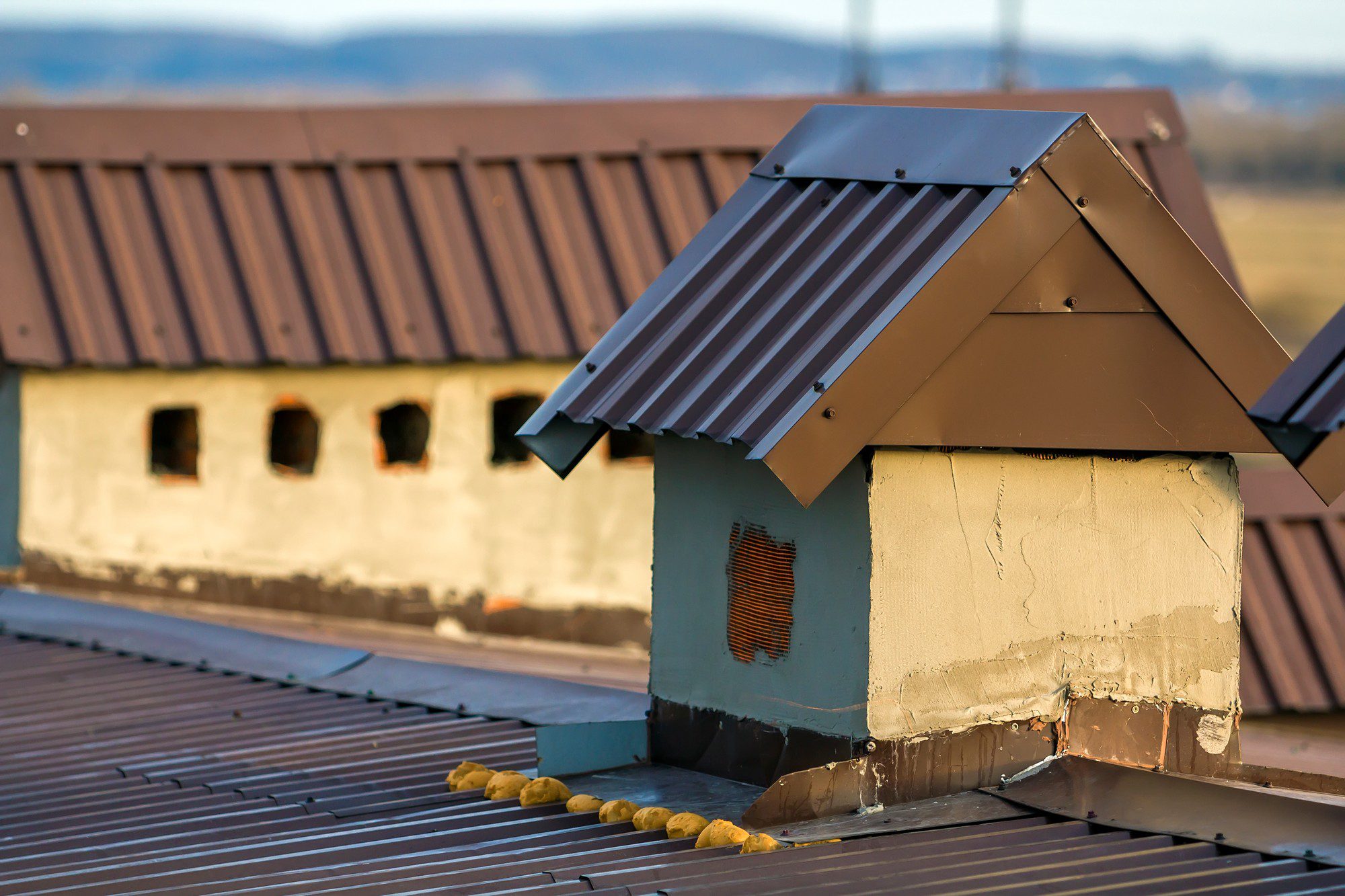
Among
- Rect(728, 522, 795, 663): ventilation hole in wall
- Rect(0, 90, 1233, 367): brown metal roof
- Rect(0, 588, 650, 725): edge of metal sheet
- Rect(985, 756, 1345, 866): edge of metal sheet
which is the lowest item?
Rect(985, 756, 1345, 866): edge of metal sheet

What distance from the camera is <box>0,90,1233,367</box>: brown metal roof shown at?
12.1 meters

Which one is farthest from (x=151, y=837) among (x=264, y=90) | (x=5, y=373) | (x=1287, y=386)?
(x=264, y=90)

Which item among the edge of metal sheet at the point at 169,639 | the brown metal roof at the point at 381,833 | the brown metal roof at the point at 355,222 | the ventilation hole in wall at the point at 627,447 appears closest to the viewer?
the brown metal roof at the point at 381,833

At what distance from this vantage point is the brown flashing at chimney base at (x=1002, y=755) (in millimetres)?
5070

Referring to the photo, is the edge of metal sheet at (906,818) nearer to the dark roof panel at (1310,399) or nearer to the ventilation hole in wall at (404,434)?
the dark roof panel at (1310,399)

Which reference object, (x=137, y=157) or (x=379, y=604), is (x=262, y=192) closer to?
(x=137, y=157)

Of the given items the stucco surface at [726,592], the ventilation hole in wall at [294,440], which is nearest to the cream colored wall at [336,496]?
the ventilation hole in wall at [294,440]

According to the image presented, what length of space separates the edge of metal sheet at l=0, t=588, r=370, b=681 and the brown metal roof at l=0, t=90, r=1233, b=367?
3.05m

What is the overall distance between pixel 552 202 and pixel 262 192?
2.06m

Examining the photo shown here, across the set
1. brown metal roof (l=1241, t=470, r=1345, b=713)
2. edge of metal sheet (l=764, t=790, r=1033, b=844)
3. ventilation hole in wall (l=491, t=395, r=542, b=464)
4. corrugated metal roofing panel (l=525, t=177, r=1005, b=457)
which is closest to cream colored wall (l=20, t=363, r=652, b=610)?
ventilation hole in wall (l=491, t=395, r=542, b=464)

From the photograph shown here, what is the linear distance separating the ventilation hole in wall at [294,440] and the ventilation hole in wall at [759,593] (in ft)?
25.6

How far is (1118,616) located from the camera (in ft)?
18.0

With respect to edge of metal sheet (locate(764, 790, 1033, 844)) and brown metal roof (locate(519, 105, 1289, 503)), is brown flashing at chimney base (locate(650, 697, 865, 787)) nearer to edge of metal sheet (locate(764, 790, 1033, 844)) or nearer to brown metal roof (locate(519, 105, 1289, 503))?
edge of metal sheet (locate(764, 790, 1033, 844))

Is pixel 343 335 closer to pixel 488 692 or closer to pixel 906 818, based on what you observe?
pixel 488 692
